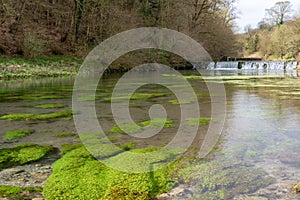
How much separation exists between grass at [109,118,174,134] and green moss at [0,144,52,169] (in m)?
1.54

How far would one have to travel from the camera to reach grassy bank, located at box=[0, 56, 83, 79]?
1983 centimetres

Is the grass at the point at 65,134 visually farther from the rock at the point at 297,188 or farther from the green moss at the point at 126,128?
the rock at the point at 297,188

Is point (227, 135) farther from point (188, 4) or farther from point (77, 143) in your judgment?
point (188, 4)

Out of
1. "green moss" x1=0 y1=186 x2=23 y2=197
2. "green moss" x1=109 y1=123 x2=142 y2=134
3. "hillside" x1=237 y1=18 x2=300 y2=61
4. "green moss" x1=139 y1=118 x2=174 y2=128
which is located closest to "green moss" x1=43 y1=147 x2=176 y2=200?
"green moss" x1=0 y1=186 x2=23 y2=197

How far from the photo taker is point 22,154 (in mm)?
4375

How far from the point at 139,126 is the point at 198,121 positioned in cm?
132

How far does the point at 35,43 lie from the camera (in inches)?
901

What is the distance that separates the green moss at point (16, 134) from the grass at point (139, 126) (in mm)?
1531

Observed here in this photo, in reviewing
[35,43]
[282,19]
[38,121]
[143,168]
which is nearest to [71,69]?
[35,43]

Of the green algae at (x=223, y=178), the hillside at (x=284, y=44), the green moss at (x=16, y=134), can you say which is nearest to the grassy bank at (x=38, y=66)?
the green moss at (x=16, y=134)

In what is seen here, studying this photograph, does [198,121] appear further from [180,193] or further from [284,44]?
[284,44]

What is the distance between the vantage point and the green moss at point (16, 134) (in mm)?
5387

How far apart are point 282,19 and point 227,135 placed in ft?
206

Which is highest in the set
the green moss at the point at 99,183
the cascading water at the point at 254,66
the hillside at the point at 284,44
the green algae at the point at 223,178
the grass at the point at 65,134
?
the hillside at the point at 284,44
